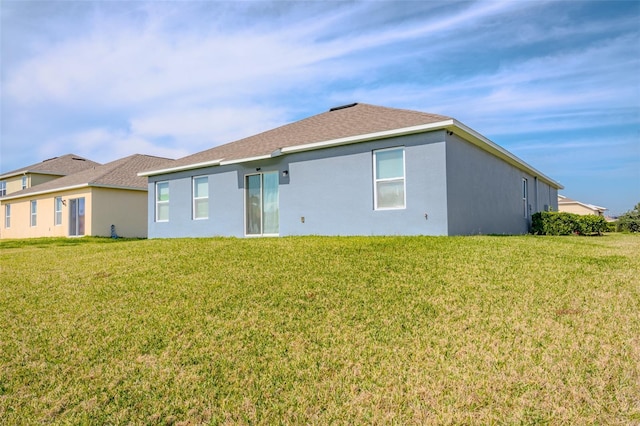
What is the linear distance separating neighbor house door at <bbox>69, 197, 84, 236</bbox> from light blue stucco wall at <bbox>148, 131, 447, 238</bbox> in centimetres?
837

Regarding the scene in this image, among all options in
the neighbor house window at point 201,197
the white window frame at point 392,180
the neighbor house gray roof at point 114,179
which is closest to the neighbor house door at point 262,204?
the neighbor house window at point 201,197

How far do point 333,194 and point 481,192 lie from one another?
15.1ft

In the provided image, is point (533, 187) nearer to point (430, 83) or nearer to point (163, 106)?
point (430, 83)

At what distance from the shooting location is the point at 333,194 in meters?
12.9

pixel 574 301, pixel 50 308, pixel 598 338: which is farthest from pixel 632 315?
pixel 50 308

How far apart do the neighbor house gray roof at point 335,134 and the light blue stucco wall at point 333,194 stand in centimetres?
33

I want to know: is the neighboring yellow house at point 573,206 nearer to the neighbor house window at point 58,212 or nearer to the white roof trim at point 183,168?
the white roof trim at point 183,168

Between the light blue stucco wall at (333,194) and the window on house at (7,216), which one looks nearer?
the light blue stucco wall at (333,194)

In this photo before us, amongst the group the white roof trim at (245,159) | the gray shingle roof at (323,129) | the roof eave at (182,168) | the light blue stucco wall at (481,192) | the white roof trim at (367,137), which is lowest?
the light blue stucco wall at (481,192)

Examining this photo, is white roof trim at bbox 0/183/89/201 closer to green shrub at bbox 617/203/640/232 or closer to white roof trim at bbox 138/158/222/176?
white roof trim at bbox 138/158/222/176

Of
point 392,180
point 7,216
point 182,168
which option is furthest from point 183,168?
point 7,216

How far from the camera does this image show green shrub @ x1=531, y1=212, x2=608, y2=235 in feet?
56.4

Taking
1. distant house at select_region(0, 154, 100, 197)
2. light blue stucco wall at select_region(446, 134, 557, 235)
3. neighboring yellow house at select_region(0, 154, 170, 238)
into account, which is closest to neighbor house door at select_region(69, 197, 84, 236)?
neighboring yellow house at select_region(0, 154, 170, 238)

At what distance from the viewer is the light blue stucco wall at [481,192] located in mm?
11625
